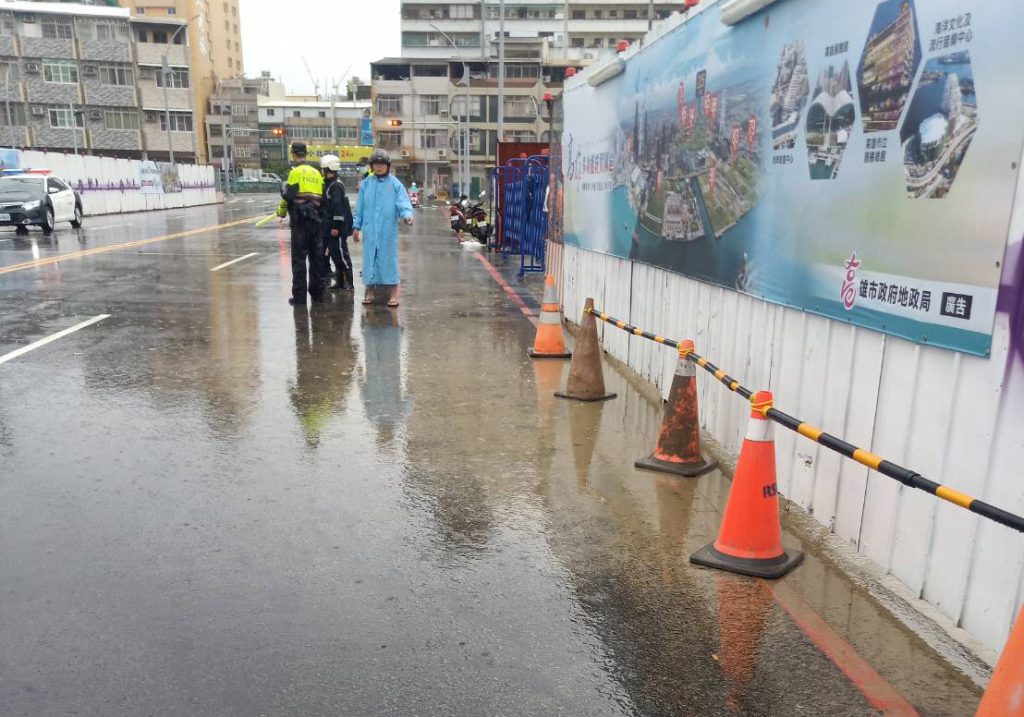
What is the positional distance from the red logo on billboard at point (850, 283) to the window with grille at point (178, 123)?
273 feet

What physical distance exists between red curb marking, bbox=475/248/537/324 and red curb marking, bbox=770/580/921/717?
756cm

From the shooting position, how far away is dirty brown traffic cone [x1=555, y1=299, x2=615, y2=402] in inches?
278

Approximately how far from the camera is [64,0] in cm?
8044

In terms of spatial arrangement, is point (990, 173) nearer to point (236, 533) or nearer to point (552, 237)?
point (236, 533)

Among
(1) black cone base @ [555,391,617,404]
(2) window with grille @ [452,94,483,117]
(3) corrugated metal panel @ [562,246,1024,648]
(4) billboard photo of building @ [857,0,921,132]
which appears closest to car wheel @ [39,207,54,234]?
(1) black cone base @ [555,391,617,404]

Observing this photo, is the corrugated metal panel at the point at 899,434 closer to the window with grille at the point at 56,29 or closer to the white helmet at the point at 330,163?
the white helmet at the point at 330,163

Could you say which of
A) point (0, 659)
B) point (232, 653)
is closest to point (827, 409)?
point (232, 653)

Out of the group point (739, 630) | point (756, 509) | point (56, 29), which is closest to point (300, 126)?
point (56, 29)

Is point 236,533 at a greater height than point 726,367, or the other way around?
point 726,367

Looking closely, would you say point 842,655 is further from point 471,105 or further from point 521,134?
point 471,105

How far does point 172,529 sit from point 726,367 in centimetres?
361

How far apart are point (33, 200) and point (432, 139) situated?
70.1 meters

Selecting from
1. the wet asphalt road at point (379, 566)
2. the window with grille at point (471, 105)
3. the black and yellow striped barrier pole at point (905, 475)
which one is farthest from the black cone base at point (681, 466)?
the window with grille at point (471, 105)

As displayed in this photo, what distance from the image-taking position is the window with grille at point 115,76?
75.3 meters
